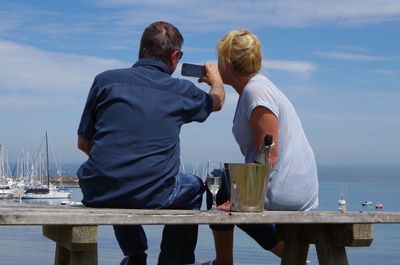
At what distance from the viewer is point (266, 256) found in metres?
33.1

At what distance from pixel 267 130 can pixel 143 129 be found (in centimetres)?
59

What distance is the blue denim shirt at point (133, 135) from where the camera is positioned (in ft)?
12.5

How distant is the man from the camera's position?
3828mm

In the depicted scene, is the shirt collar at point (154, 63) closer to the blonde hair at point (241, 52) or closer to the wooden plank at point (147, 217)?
the blonde hair at point (241, 52)

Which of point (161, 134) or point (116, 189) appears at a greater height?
point (161, 134)

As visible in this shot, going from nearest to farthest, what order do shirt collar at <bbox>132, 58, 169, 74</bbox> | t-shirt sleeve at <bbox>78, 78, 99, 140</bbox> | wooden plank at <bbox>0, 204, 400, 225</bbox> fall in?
wooden plank at <bbox>0, 204, 400, 225</bbox> < t-shirt sleeve at <bbox>78, 78, 99, 140</bbox> < shirt collar at <bbox>132, 58, 169, 74</bbox>

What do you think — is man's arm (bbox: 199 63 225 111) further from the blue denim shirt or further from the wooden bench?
the wooden bench

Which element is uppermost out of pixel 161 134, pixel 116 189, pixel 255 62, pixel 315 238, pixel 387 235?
pixel 255 62

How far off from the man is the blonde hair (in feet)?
0.68

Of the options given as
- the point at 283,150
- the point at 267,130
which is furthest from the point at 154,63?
the point at 283,150

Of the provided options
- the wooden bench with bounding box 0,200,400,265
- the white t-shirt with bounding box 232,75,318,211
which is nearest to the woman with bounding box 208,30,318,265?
the white t-shirt with bounding box 232,75,318,211

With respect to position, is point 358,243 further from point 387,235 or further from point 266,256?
point 387,235

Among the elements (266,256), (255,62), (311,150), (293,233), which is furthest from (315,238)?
(266,256)

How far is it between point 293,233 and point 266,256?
28.8m
